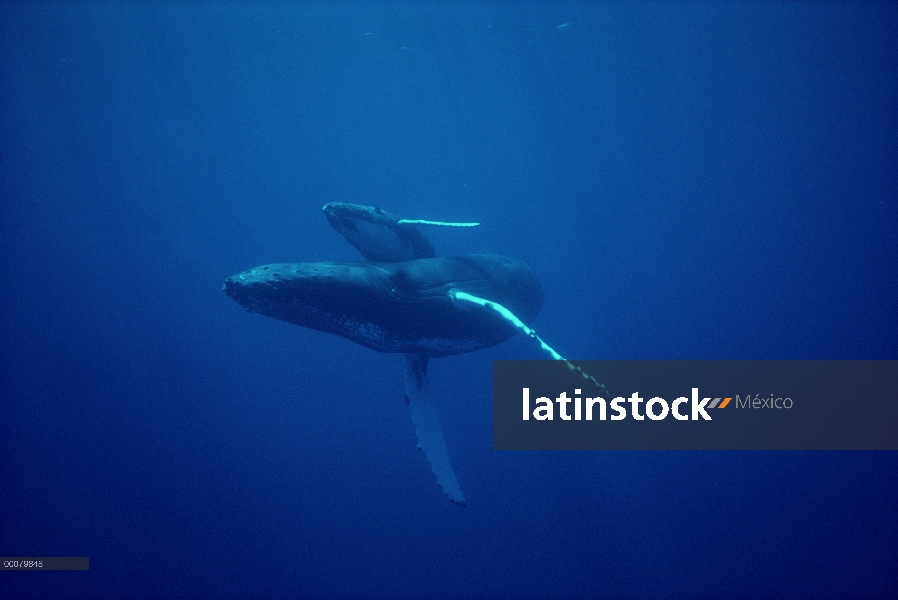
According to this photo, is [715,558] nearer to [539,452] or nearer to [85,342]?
[539,452]

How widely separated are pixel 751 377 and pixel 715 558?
14.6 feet

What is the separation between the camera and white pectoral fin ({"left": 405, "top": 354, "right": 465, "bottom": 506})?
623 cm

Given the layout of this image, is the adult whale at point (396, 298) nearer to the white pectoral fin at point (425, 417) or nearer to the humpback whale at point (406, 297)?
the humpback whale at point (406, 297)

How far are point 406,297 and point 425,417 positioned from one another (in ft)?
7.30

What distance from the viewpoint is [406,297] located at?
4828mm

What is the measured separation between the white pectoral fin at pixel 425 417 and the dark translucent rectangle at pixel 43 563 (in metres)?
9.38

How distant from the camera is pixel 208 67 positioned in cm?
2214

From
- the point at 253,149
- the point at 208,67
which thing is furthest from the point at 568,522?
the point at 253,149

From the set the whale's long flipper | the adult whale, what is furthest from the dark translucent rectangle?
the whale's long flipper
